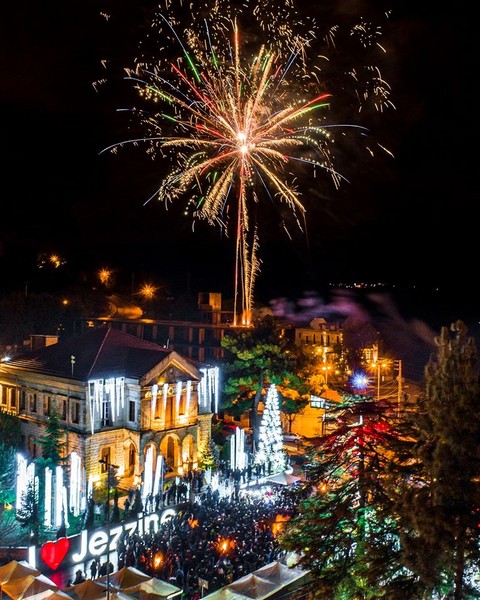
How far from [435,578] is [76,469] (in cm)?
1918

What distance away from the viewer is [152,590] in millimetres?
16656

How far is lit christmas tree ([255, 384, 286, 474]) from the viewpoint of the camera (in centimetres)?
3145

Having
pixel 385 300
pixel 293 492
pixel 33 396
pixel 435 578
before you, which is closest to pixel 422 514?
pixel 435 578

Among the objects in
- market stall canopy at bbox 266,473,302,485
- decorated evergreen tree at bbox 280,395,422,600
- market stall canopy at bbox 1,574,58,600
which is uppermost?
decorated evergreen tree at bbox 280,395,422,600

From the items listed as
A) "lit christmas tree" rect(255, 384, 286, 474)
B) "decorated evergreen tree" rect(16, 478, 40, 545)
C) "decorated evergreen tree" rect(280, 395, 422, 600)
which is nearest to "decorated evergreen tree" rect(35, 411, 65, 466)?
"decorated evergreen tree" rect(16, 478, 40, 545)

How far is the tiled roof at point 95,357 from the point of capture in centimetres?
3109

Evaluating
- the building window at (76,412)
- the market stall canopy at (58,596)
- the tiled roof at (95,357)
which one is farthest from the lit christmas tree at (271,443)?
the market stall canopy at (58,596)

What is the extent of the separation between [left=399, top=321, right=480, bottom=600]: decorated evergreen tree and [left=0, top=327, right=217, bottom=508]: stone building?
21.2m

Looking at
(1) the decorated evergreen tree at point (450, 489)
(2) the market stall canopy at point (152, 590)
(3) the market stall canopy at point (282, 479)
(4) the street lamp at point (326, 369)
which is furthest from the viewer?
(4) the street lamp at point (326, 369)

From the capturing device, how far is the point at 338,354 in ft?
155

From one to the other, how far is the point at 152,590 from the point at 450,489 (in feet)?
34.3

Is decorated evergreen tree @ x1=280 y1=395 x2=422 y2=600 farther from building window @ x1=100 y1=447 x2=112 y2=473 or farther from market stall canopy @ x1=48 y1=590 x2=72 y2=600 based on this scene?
building window @ x1=100 y1=447 x2=112 y2=473

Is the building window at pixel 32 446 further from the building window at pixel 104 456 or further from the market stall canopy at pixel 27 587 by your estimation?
the market stall canopy at pixel 27 587

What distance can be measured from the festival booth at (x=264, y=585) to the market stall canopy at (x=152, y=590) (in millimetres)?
1024
